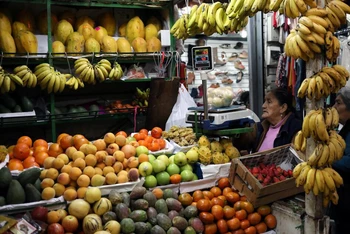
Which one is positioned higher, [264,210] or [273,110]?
[273,110]

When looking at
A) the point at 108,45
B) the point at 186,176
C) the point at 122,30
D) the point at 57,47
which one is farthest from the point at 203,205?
the point at 122,30

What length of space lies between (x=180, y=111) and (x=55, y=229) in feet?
7.39

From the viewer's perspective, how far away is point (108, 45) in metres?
4.39

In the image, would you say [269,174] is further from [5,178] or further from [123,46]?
[123,46]

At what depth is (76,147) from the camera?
10.0ft

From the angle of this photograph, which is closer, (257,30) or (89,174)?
(89,174)

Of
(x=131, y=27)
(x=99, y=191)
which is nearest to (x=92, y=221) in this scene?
(x=99, y=191)

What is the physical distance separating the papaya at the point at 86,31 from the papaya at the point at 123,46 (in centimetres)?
33

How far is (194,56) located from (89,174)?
53.8 inches

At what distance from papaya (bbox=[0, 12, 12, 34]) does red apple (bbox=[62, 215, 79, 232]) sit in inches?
94.0

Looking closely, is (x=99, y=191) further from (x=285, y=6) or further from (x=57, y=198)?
(x=285, y=6)

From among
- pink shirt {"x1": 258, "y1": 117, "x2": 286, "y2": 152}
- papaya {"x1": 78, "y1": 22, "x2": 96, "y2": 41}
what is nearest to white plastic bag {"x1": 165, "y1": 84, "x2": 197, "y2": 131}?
pink shirt {"x1": 258, "y1": 117, "x2": 286, "y2": 152}

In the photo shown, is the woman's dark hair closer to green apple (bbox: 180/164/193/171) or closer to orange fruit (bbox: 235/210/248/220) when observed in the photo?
green apple (bbox: 180/164/193/171)

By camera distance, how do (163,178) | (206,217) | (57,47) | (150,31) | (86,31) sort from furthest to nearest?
(150,31) → (86,31) → (57,47) → (163,178) → (206,217)
